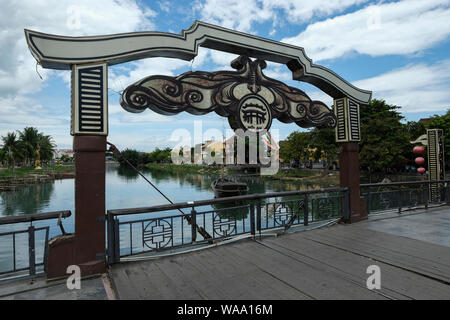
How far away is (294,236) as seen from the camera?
538 cm

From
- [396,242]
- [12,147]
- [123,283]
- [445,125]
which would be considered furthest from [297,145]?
[12,147]

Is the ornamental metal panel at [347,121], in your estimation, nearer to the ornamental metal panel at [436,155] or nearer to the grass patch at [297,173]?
the ornamental metal panel at [436,155]

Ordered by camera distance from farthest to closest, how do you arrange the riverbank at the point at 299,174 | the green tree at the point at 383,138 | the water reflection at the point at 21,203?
the riverbank at the point at 299,174
the green tree at the point at 383,138
the water reflection at the point at 21,203

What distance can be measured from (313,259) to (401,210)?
5.40 meters

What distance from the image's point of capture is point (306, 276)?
11.7 feet

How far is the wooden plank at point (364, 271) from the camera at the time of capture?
3.07m

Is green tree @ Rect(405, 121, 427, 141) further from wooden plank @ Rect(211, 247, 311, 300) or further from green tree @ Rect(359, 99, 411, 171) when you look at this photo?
wooden plank @ Rect(211, 247, 311, 300)

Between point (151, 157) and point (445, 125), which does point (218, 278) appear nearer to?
point (445, 125)

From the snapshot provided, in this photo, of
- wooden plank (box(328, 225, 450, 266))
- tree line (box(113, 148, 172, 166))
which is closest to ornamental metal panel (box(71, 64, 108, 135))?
wooden plank (box(328, 225, 450, 266))

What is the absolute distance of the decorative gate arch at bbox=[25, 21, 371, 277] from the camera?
3.70 m

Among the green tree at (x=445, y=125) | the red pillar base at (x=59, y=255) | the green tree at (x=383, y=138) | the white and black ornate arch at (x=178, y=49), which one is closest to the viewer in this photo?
the red pillar base at (x=59, y=255)

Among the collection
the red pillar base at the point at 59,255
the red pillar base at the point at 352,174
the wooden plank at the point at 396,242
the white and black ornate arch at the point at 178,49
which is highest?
the white and black ornate arch at the point at 178,49

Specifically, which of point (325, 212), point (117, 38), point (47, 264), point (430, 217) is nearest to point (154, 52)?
point (117, 38)

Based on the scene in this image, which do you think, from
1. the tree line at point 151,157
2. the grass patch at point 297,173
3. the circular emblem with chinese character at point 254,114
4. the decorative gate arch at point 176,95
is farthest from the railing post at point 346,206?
the tree line at point 151,157
